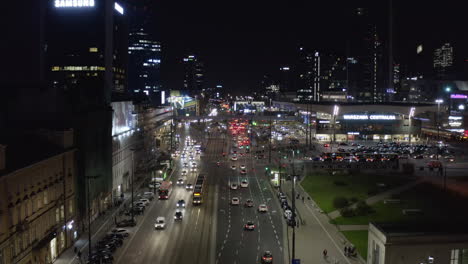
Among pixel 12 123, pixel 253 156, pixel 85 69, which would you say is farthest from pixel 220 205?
pixel 85 69

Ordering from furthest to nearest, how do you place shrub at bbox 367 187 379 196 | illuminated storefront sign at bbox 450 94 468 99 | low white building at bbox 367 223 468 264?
illuminated storefront sign at bbox 450 94 468 99, shrub at bbox 367 187 379 196, low white building at bbox 367 223 468 264

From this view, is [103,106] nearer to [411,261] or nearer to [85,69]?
[411,261]

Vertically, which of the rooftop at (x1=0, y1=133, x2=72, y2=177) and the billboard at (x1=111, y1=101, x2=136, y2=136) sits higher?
the billboard at (x1=111, y1=101, x2=136, y2=136)

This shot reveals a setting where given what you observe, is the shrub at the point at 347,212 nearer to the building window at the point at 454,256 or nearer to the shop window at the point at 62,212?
the building window at the point at 454,256

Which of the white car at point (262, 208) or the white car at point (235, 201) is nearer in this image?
the white car at point (262, 208)

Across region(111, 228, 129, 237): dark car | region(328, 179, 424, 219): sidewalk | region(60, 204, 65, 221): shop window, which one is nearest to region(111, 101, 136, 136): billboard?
region(111, 228, 129, 237): dark car

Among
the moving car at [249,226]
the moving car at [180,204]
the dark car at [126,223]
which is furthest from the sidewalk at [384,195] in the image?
the dark car at [126,223]

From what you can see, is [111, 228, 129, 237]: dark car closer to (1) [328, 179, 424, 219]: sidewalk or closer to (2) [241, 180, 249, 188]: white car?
(1) [328, 179, 424, 219]: sidewalk
